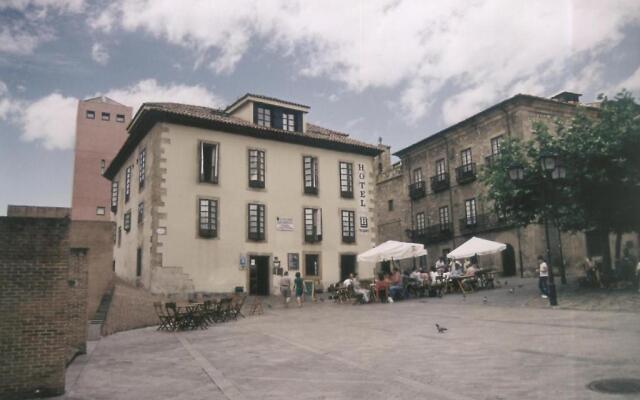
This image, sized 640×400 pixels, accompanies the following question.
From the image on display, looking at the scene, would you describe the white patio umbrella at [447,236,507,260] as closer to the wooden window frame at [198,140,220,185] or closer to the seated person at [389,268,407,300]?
the seated person at [389,268,407,300]

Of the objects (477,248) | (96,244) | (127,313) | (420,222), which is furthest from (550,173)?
(420,222)

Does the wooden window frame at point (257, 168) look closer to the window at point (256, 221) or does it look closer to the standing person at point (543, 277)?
the window at point (256, 221)

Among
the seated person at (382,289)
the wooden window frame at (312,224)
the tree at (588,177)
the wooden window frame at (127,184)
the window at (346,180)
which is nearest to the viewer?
the tree at (588,177)

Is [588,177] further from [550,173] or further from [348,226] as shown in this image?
[348,226]

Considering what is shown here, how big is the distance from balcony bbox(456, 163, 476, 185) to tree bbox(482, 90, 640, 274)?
14.4 m

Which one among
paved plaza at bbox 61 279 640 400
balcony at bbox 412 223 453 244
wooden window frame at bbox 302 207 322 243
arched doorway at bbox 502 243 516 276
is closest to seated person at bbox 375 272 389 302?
wooden window frame at bbox 302 207 322 243

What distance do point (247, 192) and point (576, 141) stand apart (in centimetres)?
1588

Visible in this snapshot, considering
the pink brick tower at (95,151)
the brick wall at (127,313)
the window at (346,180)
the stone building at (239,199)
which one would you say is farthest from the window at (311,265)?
the pink brick tower at (95,151)

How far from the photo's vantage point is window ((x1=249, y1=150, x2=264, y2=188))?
2792 cm

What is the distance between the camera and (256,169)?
28.1m

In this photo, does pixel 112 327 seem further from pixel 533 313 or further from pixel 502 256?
pixel 502 256

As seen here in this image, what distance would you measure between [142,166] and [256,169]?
6050mm

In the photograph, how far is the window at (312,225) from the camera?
29.2m

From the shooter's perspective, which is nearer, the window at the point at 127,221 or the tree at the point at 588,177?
the tree at the point at 588,177
